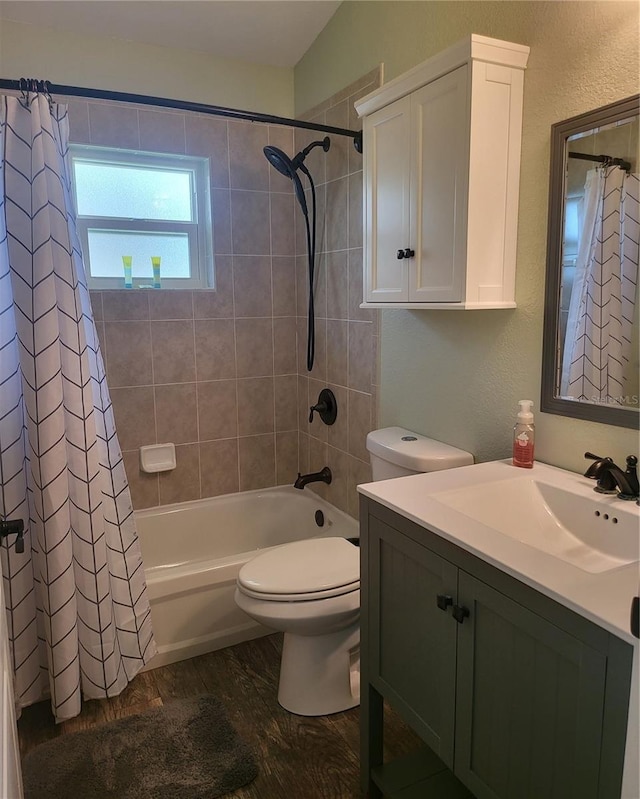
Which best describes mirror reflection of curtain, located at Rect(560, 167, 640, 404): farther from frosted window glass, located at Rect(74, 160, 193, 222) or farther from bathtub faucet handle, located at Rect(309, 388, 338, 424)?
frosted window glass, located at Rect(74, 160, 193, 222)

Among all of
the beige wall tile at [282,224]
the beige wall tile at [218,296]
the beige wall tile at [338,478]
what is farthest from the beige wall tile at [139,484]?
the beige wall tile at [282,224]

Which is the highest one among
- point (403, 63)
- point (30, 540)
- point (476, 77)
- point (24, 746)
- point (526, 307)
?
point (403, 63)

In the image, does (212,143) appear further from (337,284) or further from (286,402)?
(286,402)

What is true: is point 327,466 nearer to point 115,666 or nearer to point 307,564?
point 307,564

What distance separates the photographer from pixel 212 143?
2.74m

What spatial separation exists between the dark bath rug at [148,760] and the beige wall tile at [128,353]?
1373 mm

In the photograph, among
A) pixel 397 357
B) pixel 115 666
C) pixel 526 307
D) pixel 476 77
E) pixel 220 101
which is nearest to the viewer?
pixel 476 77

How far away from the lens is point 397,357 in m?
2.29

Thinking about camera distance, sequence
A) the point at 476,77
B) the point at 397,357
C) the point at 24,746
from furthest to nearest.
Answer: the point at 397,357
the point at 24,746
the point at 476,77

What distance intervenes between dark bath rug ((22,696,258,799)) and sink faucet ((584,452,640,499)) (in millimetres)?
1281

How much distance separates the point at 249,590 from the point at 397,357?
3.26ft

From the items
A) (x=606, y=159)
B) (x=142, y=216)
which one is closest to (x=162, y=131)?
(x=142, y=216)

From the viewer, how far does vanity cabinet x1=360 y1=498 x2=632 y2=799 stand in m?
0.96

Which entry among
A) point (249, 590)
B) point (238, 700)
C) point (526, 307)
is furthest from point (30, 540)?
point (526, 307)
